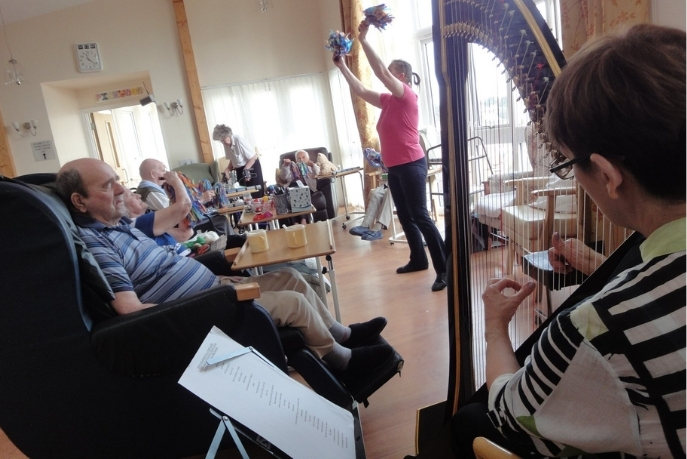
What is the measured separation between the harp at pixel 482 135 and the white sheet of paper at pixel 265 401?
334 mm

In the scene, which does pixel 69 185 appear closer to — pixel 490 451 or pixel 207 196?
pixel 490 451

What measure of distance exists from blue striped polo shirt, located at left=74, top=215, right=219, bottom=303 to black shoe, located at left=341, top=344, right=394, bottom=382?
64 cm

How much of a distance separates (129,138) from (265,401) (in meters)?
8.90

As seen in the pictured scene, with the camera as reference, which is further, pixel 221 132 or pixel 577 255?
pixel 221 132

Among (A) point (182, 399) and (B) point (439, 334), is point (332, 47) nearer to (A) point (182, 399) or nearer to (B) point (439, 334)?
(B) point (439, 334)

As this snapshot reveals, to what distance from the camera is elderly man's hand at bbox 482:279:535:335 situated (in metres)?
0.79

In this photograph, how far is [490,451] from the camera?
655mm

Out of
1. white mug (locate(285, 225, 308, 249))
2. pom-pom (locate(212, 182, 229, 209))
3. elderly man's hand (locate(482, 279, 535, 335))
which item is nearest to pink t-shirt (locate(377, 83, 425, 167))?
white mug (locate(285, 225, 308, 249))

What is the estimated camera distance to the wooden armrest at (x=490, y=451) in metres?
0.64

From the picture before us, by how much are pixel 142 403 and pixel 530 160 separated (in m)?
1.28

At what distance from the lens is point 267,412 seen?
2.45ft

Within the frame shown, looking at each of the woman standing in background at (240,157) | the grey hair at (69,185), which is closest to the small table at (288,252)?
the grey hair at (69,185)

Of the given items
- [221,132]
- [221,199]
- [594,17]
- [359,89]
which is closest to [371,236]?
[221,199]

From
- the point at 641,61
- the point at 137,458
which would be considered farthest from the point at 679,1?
the point at 137,458
